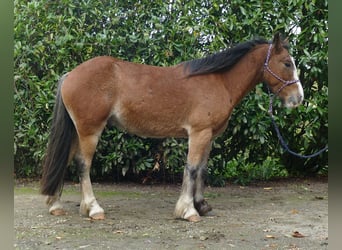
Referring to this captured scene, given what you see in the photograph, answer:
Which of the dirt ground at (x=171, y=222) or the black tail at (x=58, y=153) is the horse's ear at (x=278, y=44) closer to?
the dirt ground at (x=171, y=222)

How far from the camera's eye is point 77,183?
6.66 m

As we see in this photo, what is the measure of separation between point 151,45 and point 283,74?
86.3 inches

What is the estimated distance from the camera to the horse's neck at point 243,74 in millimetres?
4742

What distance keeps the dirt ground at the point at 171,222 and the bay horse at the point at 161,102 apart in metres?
0.30

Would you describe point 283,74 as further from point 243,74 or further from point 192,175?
point 192,175

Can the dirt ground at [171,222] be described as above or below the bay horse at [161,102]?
below

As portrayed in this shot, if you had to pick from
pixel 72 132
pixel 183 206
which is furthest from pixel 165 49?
pixel 183 206

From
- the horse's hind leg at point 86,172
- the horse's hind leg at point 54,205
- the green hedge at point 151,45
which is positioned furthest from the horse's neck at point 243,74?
the horse's hind leg at point 54,205

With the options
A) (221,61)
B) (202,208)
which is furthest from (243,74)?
(202,208)

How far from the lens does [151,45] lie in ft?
19.6

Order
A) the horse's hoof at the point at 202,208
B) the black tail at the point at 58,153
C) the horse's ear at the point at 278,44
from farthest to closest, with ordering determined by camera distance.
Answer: the horse's hoof at the point at 202,208, the horse's ear at the point at 278,44, the black tail at the point at 58,153

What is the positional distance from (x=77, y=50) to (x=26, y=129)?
149 cm

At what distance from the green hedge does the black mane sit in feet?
4.04

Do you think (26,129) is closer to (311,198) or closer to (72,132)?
(72,132)
